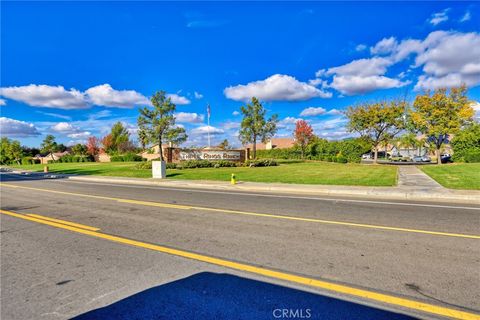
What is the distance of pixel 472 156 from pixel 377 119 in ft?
33.5

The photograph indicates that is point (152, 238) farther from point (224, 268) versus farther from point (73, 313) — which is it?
point (73, 313)

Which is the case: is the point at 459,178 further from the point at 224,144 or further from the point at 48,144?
the point at 48,144

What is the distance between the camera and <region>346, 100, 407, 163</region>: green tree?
32.0 metres

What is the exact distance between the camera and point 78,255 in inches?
174

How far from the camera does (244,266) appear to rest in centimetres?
386

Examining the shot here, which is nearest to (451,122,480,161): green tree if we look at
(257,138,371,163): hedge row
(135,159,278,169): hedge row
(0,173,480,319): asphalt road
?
(257,138,371,163): hedge row

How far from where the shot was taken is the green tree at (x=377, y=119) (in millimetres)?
32031

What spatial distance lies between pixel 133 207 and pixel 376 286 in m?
7.34

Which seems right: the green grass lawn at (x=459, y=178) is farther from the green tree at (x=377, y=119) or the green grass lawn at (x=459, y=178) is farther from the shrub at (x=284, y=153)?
the shrub at (x=284, y=153)

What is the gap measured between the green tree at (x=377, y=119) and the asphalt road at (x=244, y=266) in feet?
91.8

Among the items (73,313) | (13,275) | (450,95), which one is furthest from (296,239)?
(450,95)

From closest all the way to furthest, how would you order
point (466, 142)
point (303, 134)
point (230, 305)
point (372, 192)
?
point (230, 305) < point (372, 192) < point (466, 142) < point (303, 134)

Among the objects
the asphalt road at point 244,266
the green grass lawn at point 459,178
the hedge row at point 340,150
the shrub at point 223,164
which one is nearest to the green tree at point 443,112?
the hedge row at point 340,150

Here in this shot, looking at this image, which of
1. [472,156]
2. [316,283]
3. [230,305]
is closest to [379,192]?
[316,283]
